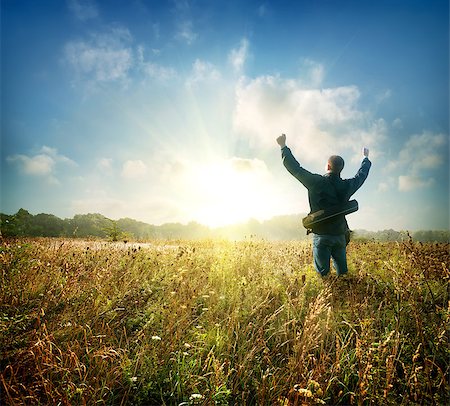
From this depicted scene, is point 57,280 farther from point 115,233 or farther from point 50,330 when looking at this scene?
point 115,233

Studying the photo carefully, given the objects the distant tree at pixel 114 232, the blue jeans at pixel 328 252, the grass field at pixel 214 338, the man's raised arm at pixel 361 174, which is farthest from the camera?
the distant tree at pixel 114 232

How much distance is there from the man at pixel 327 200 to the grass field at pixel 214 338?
0.46 meters

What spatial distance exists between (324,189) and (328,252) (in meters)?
1.32

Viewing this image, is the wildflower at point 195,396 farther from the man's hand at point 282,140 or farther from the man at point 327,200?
the man's hand at point 282,140

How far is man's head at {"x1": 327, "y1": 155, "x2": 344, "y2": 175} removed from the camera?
552cm

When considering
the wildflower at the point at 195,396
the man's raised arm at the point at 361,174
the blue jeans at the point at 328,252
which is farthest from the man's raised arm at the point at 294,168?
the wildflower at the point at 195,396

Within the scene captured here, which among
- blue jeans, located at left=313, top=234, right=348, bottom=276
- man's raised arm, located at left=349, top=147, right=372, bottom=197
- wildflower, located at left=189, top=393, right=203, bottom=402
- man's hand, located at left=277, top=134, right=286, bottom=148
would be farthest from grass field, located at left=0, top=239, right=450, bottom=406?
man's hand, located at left=277, top=134, right=286, bottom=148

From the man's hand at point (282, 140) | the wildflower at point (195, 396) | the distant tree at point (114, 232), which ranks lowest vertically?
the wildflower at point (195, 396)

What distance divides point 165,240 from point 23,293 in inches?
398

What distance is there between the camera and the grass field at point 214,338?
7.17ft

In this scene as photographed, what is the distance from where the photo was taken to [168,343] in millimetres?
2773

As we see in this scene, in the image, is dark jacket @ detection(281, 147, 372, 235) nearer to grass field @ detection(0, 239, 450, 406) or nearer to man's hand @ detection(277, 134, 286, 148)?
man's hand @ detection(277, 134, 286, 148)

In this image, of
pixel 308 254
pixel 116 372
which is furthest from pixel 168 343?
pixel 308 254

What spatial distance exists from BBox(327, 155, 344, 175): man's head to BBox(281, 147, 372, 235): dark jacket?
0.12 m
